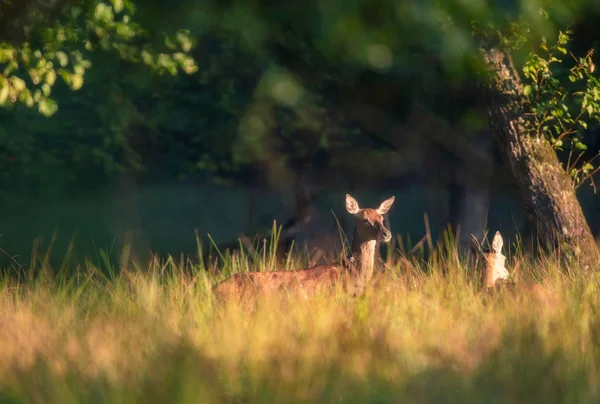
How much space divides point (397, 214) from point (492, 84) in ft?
33.8

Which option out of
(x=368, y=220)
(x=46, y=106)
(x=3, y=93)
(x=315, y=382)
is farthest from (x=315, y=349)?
(x=46, y=106)

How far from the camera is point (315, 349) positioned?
6.05 m

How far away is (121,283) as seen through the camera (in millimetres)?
9000

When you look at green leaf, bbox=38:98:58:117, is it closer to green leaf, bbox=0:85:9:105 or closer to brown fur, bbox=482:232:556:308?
green leaf, bbox=0:85:9:105

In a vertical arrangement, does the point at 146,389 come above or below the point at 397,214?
above

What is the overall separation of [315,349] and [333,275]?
9.74ft

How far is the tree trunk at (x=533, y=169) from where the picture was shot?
1066 cm

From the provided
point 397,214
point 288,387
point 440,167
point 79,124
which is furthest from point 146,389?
point 397,214

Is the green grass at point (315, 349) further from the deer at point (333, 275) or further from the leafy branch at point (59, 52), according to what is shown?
the leafy branch at point (59, 52)

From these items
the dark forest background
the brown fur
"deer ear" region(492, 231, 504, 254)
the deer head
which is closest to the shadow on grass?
the brown fur

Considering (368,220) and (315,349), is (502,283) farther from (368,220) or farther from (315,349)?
(315,349)

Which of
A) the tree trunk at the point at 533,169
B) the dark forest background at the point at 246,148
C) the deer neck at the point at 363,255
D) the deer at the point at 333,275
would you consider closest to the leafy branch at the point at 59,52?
the dark forest background at the point at 246,148

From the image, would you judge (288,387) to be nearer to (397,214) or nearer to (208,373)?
(208,373)

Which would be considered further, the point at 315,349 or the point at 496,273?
the point at 496,273
